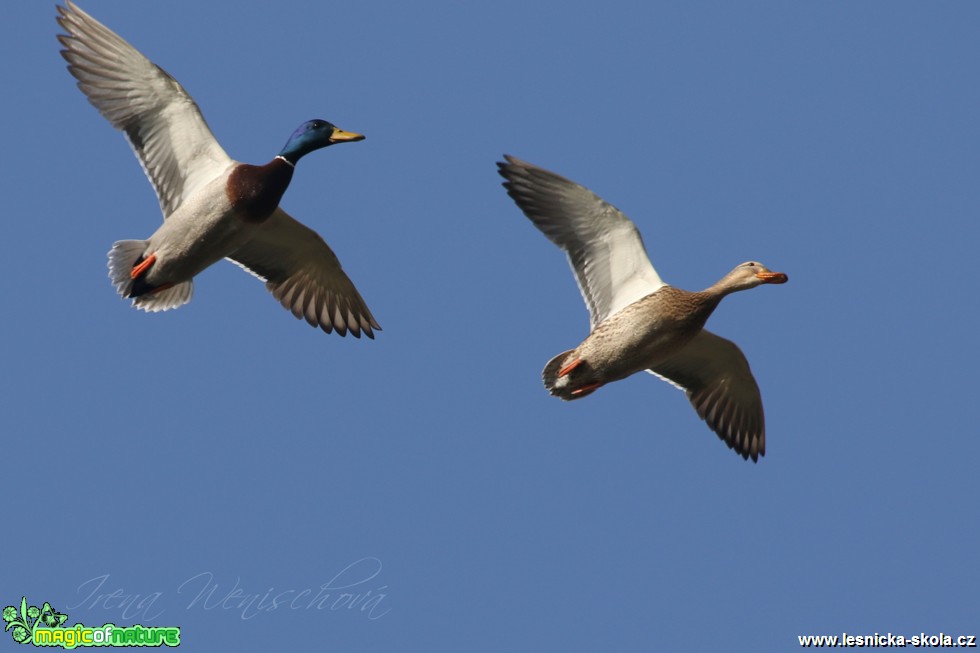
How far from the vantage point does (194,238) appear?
47.0 ft

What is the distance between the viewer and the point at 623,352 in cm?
1405

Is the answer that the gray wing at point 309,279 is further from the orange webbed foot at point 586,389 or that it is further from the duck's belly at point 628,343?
the duck's belly at point 628,343

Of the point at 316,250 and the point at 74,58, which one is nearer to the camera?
the point at 74,58

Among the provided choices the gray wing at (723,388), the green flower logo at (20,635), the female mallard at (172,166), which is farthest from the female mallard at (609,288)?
the green flower logo at (20,635)

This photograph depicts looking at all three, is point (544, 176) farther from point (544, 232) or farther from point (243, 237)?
point (243, 237)

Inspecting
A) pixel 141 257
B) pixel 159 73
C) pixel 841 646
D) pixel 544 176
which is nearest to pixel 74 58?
pixel 159 73

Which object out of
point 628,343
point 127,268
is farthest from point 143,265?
point 628,343

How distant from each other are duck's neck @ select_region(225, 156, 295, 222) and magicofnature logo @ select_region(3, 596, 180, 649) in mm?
3207

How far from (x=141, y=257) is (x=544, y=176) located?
10.5 ft

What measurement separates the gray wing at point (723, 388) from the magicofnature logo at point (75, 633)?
454 cm

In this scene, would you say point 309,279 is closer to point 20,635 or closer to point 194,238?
point 194,238

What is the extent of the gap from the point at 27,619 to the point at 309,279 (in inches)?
145

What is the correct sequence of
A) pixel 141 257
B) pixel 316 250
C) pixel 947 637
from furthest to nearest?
1. pixel 316 250
2. pixel 141 257
3. pixel 947 637

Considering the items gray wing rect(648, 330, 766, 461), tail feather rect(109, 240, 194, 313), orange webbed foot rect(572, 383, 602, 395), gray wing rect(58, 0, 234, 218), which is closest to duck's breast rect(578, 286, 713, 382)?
orange webbed foot rect(572, 383, 602, 395)
